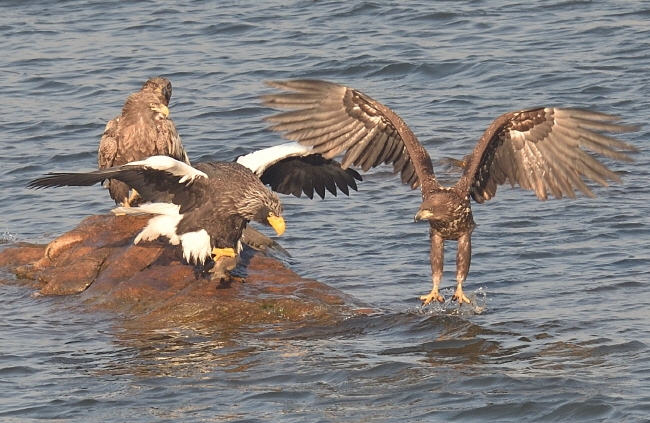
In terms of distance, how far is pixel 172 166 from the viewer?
733cm

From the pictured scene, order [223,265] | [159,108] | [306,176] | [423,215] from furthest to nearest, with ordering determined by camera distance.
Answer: [306,176]
[159,108]
[223,265]
[423,215]

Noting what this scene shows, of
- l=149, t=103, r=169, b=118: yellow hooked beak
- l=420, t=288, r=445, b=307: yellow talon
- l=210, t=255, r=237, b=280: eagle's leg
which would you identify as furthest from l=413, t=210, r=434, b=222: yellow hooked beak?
l=149, t=103, r=169, b=118: yellow hooked beak

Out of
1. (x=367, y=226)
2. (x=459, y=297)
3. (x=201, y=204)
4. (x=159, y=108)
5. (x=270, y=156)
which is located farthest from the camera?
(x=367, y=226)

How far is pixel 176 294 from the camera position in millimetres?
7730

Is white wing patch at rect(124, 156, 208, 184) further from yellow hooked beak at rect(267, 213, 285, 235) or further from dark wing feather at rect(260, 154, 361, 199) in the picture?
dark wing feather at rect(260, 154, 361, 199)

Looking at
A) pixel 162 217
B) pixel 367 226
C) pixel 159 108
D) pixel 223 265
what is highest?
pixel 159 108

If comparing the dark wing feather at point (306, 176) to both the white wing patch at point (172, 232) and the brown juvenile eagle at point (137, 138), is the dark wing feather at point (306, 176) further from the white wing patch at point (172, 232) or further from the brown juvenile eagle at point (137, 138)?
the white wing patch at point (172, 232)

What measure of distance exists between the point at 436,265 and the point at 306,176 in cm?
187

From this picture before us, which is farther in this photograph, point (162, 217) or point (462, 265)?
point (162, 217)

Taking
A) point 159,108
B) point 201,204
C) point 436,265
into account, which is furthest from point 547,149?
point 159,108

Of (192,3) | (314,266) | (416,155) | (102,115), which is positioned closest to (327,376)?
(416,155)

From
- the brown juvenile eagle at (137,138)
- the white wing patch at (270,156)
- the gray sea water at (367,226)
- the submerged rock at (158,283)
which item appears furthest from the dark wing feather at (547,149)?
the brown juvenile eagle at (137,138)

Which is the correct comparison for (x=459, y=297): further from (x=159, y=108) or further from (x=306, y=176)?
(x=159, y=108)

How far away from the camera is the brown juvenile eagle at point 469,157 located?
7.30m
